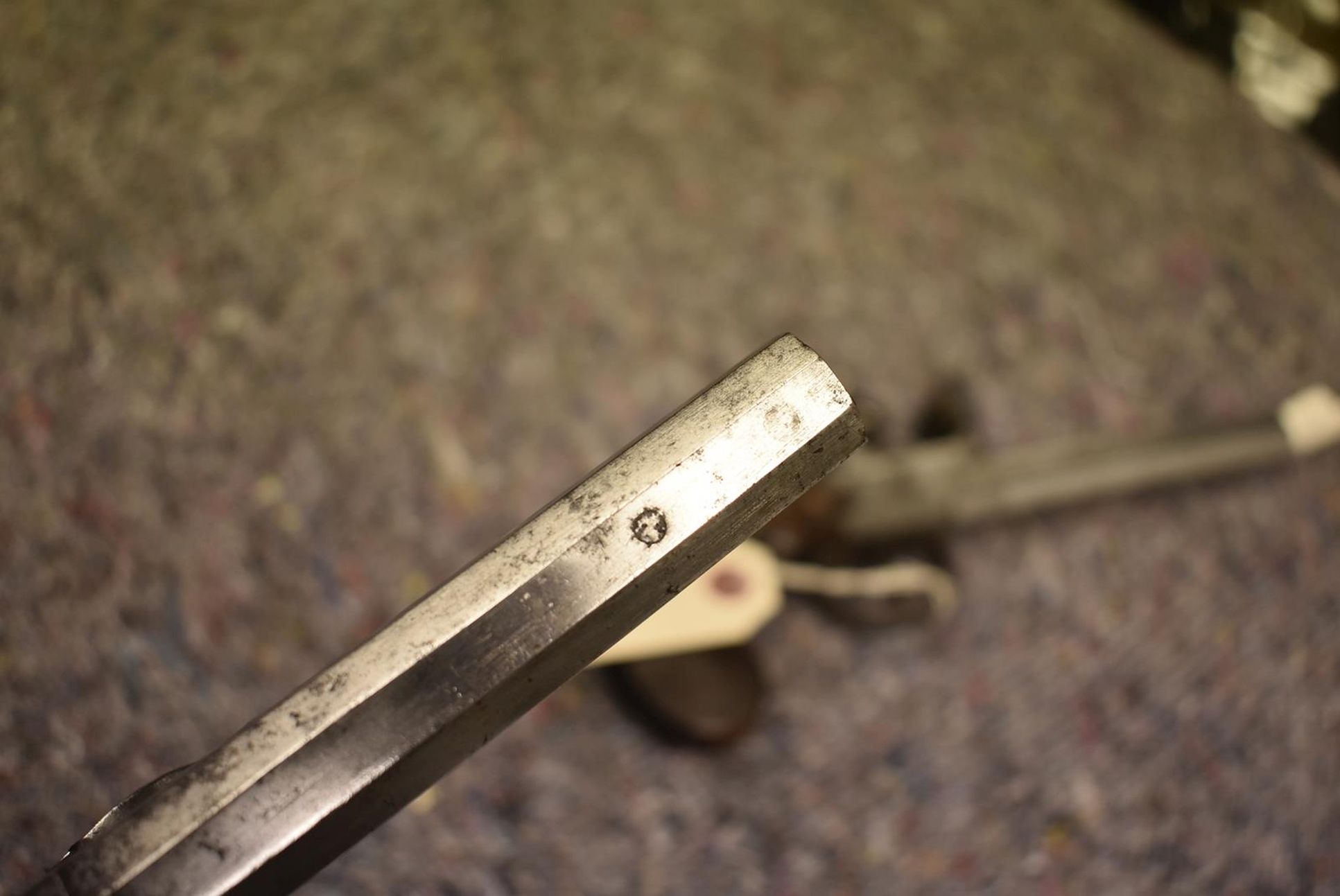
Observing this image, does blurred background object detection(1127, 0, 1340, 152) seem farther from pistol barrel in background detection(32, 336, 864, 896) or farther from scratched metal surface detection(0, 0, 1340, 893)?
pistol barrel in background detection(32, 336, 864, 896)

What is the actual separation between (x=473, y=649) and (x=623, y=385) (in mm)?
503

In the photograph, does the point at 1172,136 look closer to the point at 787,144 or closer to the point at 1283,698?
the point at 787,144

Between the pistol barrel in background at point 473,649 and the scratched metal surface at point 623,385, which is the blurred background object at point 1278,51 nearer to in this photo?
the scratched metal surface at point 623,385

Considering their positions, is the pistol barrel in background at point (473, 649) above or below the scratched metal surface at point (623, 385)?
above

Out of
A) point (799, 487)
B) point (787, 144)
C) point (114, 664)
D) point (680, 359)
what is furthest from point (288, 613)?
point (787, 144)

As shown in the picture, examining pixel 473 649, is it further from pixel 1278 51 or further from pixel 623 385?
pixel 1278 51

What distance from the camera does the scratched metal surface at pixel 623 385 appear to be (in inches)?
24.9

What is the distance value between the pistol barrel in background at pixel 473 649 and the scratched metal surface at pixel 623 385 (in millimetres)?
316

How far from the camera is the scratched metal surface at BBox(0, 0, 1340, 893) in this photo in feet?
2.08

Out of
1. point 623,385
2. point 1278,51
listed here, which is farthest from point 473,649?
point 1278,51

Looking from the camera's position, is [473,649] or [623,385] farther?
[623,385]

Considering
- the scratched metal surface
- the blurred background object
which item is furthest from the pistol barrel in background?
the blurred background object

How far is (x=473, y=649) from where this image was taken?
302mm

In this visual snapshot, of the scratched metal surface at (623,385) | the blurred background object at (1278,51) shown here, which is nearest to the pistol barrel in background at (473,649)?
the scratched metal surface at (623,385)
